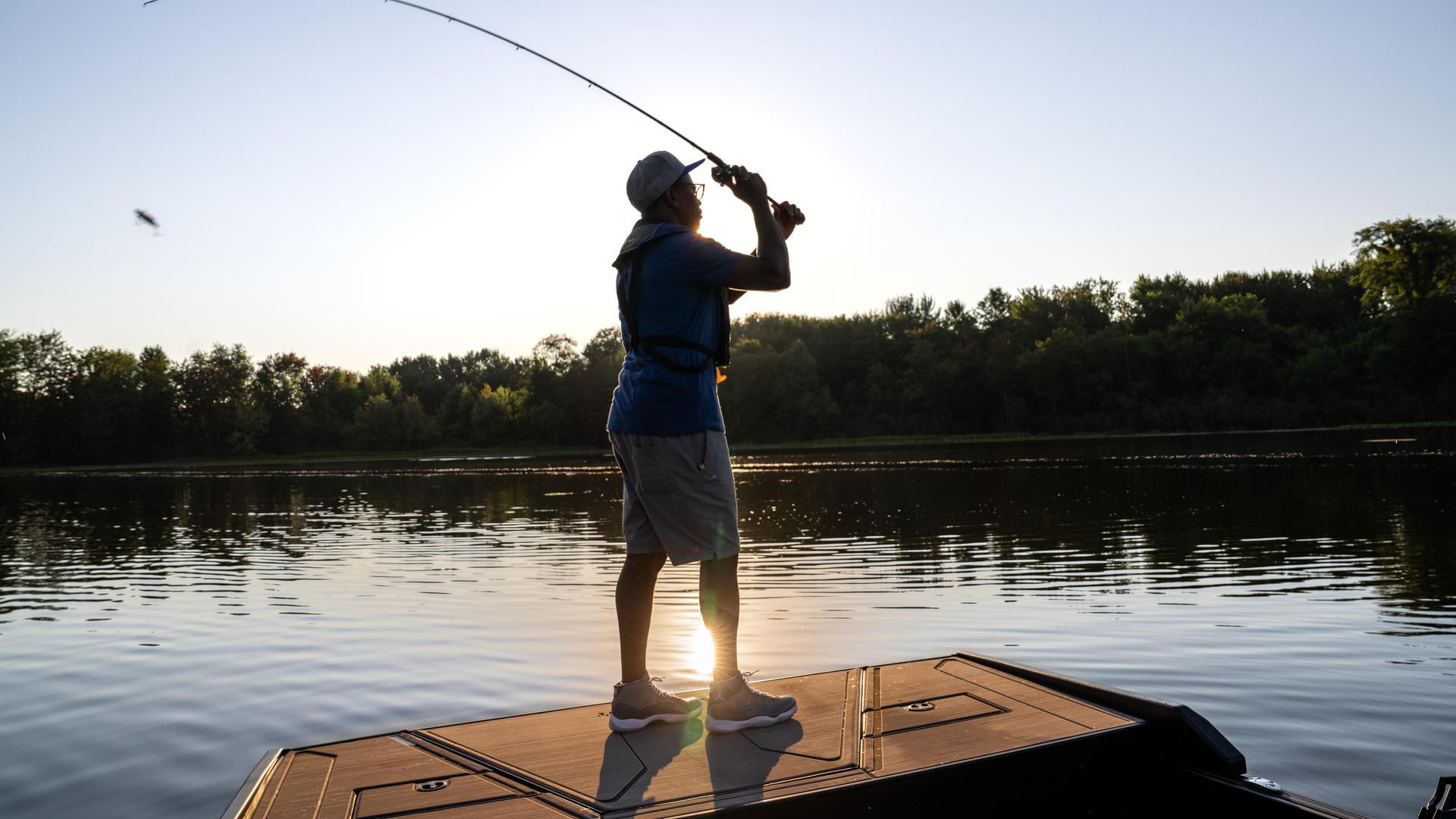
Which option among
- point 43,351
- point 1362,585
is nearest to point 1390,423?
point 1362,585

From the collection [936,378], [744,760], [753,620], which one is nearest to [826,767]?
[744,760]

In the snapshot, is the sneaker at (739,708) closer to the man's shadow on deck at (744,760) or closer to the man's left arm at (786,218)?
the man's shadow on deck at (744,760)

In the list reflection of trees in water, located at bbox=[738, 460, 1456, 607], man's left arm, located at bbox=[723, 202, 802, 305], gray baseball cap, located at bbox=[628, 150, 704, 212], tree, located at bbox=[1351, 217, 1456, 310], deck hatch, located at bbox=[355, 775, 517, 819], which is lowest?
reflection of trees in water, located at bbox=[738, 460, 1456, 607]

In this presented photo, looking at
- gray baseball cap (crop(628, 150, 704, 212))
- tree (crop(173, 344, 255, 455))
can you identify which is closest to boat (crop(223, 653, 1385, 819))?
gray baseball cap (crop(628, 150, 704, 212))

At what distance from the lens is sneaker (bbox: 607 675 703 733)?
13.0 feet

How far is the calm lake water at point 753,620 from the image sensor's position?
17.6 ft

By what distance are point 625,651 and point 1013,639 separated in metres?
4.58

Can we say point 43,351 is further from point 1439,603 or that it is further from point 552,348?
point 1439,603

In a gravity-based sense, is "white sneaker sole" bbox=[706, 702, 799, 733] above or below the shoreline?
below

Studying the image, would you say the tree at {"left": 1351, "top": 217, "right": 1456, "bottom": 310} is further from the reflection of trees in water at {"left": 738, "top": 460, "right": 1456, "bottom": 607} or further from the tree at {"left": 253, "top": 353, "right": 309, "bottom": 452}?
the tree at {"left": 253, "top": 353, "right": 309, "bottom": 452}

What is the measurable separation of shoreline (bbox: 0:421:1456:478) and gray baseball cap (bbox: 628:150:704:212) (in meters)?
60.7

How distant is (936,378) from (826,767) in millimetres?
78372

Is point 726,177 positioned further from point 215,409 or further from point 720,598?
point 215,409

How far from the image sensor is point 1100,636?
7.71m
